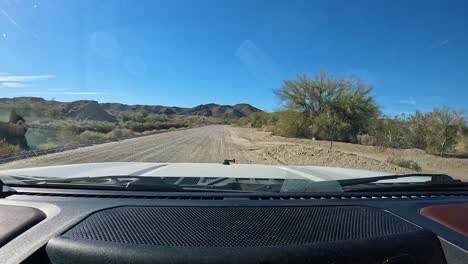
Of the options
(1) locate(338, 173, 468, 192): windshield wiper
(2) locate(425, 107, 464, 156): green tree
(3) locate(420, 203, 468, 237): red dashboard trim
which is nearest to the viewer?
(3) locate(420, 203, 468, 237): red dashboard trim

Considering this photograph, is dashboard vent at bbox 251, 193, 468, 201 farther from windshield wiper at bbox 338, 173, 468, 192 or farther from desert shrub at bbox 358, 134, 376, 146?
desert shrub at bbox 358, 134, 376, 146

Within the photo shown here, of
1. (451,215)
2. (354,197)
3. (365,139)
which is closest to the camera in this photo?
(451,215)

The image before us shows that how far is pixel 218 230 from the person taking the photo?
7.16 ft

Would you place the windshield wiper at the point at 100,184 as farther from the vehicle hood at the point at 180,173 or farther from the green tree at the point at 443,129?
the green tree at the point at 443,129

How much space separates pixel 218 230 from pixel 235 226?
0.39 feet

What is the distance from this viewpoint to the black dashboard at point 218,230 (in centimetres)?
195

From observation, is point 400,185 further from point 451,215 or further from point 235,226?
point 235,226

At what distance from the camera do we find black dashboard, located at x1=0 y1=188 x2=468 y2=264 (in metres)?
1.95

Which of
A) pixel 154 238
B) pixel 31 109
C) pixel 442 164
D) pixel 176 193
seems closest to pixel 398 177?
pixel 176 193

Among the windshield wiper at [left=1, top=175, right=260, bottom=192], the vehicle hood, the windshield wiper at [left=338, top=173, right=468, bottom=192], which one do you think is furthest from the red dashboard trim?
the windshield wiper at [left=1, top=175, right=260, bottom=192]

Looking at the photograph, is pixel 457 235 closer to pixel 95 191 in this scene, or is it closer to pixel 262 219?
pixel 262 219

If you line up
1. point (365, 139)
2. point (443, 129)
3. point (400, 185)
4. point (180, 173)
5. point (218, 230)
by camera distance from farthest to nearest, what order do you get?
point (365, 139)
point (443, 129)
point (180, 173)
point (400, 185)
point (218, 230)

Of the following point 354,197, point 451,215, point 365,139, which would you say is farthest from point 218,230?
point 365,139

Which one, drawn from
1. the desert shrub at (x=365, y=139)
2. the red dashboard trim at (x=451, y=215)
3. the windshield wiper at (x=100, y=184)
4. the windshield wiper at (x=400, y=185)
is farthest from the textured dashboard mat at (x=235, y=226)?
the desert shrub at (x=365, y=139)
